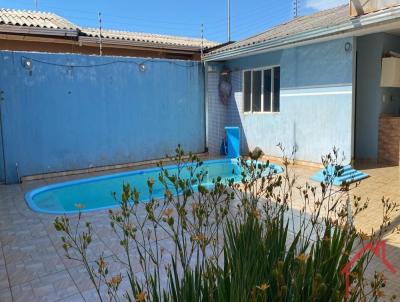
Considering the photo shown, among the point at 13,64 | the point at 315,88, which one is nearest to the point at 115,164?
the point at 13,64

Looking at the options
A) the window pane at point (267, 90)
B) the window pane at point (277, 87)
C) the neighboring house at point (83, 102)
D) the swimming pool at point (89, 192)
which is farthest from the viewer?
the window pane at point (267, 90)

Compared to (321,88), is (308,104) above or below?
below

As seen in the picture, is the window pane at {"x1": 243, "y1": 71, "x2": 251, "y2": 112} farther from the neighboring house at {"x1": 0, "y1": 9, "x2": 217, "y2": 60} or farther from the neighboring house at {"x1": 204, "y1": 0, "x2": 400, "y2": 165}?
the neighboring house at {"x1": 0, "y1": 9, "x2": 217, "y2": 60}

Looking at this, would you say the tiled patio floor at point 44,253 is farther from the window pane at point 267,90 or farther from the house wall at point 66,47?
the house wall at point 66,47

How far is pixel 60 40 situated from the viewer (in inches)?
528

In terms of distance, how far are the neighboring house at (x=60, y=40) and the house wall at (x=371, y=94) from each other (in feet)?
25.9

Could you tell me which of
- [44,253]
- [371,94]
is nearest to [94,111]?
[44,253]

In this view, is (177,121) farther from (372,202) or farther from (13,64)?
(372,202)

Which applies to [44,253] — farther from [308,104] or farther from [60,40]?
[60,40]

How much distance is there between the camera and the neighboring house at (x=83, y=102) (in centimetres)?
974

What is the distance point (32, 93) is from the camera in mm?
9906

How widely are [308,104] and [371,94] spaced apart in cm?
189

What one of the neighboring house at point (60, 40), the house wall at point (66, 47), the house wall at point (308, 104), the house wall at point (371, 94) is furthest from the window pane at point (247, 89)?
the house wall at point (66, 47)

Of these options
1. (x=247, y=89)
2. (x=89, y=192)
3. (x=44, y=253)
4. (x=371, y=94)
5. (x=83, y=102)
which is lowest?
(x=89, y=192)
